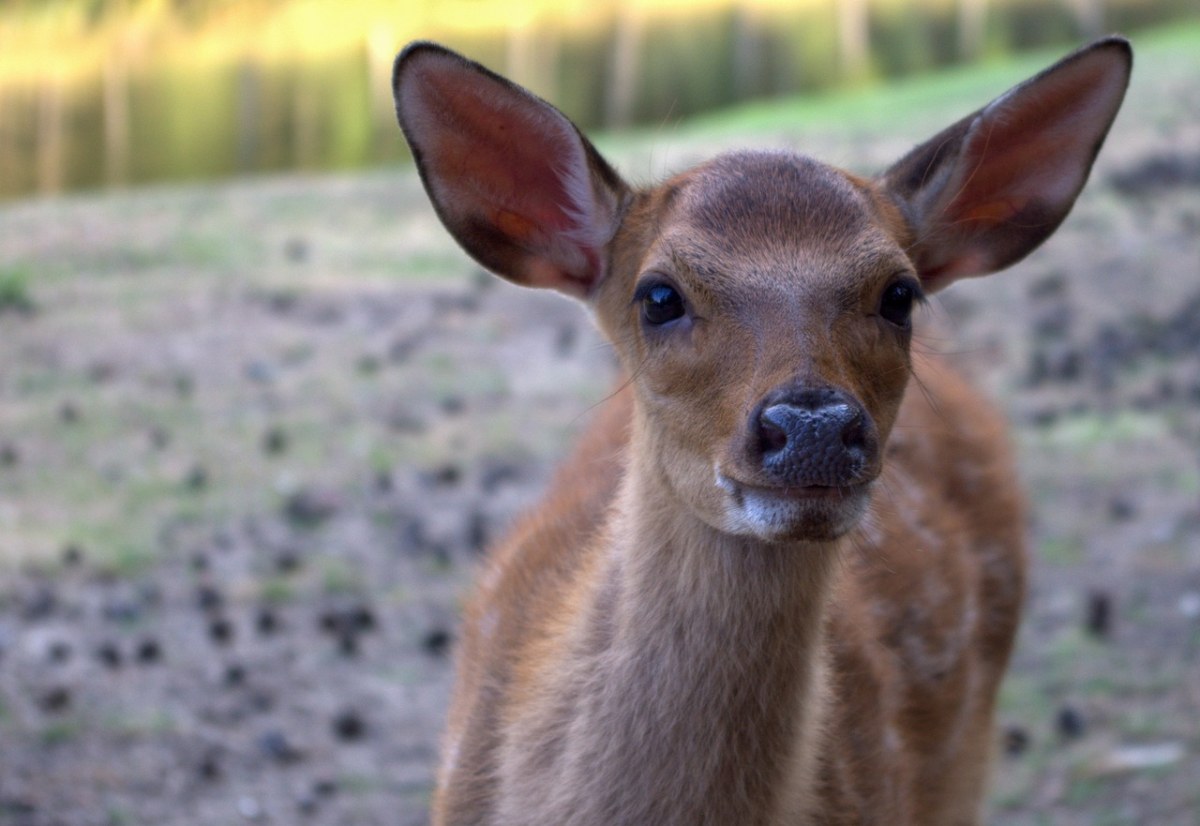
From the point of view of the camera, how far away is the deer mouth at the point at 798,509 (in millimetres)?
3023

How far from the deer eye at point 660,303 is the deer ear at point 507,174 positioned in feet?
1.16

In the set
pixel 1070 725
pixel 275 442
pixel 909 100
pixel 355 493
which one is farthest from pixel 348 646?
pixel 909 100

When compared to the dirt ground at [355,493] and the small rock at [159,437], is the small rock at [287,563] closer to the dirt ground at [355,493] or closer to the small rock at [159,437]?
the dirt ground at [355,493]

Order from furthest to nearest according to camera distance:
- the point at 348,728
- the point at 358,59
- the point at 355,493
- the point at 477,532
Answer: the point at 358,59 → the point at 355,493 → the point at 477,532 → the point at 348,728

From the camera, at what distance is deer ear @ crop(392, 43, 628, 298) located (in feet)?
11.6

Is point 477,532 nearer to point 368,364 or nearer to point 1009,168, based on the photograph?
point 368,364

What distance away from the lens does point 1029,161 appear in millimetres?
3865

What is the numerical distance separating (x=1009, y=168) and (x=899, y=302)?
0.67 m

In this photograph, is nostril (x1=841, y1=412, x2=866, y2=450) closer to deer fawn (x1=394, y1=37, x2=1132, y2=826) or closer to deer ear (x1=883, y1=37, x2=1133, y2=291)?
deer fawn (x1=394, y1=37, x2=1132, y2=826)

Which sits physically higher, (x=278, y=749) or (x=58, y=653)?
(x=58, y=653)

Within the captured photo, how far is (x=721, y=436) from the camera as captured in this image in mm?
3176

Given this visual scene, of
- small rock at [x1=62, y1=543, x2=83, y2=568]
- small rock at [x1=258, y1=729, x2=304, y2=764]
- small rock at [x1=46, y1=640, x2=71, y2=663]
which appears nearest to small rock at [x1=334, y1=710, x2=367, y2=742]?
small rock at [x1=258, y1=729, x2=304, y2=764]

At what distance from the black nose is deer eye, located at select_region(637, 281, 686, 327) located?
1.50ft

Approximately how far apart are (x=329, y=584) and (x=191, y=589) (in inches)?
21.2
